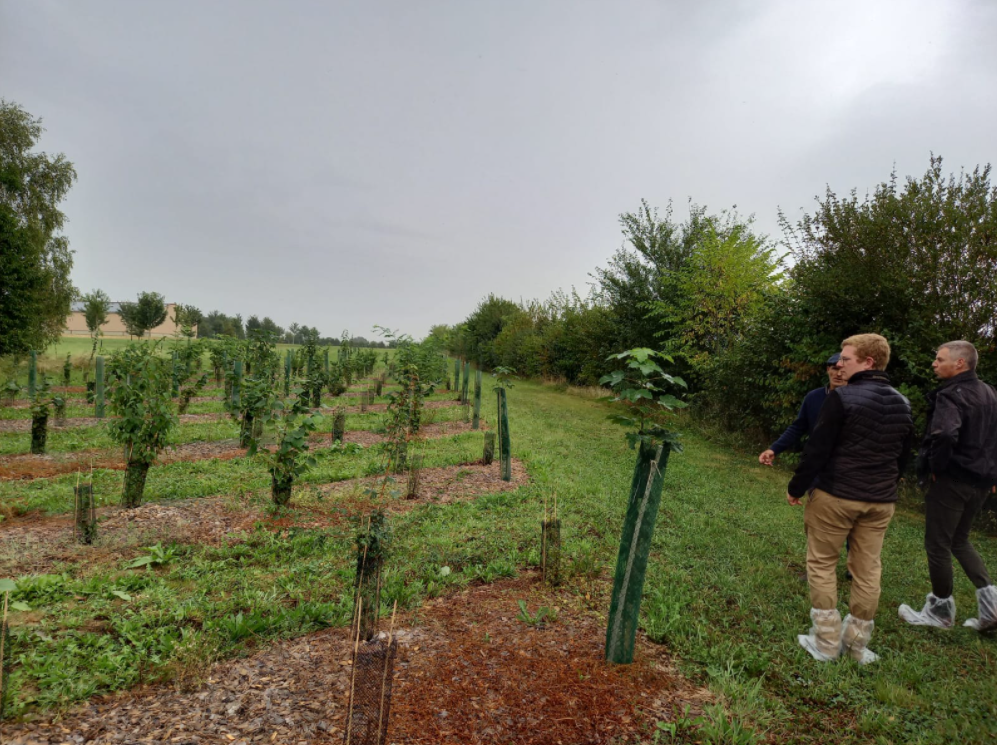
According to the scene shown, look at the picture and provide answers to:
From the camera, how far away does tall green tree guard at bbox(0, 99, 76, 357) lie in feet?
58.4

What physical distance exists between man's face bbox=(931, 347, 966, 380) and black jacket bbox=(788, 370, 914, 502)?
97cm

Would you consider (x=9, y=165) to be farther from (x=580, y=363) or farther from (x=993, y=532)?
(x=993, y=532)

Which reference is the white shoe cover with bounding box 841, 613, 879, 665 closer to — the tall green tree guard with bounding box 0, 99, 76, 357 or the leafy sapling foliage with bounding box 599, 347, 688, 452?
the leafy sapling foliage with bounding box 599, 347, 688, 452

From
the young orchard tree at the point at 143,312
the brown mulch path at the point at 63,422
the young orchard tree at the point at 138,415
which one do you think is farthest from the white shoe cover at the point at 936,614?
the young orchard tree at the point at 143,312

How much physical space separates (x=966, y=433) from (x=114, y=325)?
69401mm

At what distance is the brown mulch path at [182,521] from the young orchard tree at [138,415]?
431 millimetres

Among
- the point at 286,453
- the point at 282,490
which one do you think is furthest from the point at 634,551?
the point at 282,490

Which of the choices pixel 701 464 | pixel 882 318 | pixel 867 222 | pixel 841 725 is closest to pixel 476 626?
pixel 841 725

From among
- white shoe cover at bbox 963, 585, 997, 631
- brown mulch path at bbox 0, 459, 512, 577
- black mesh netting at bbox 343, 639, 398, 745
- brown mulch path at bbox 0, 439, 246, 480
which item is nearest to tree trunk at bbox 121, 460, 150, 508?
brown mulch path at bbox 0, 459, 512, 577

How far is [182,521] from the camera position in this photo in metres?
5.27

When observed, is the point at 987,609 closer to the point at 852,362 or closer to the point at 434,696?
the point at 852,362

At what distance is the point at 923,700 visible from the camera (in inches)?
115

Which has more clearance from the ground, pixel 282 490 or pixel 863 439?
pixel 863 439

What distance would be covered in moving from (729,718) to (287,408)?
17.6 ft
